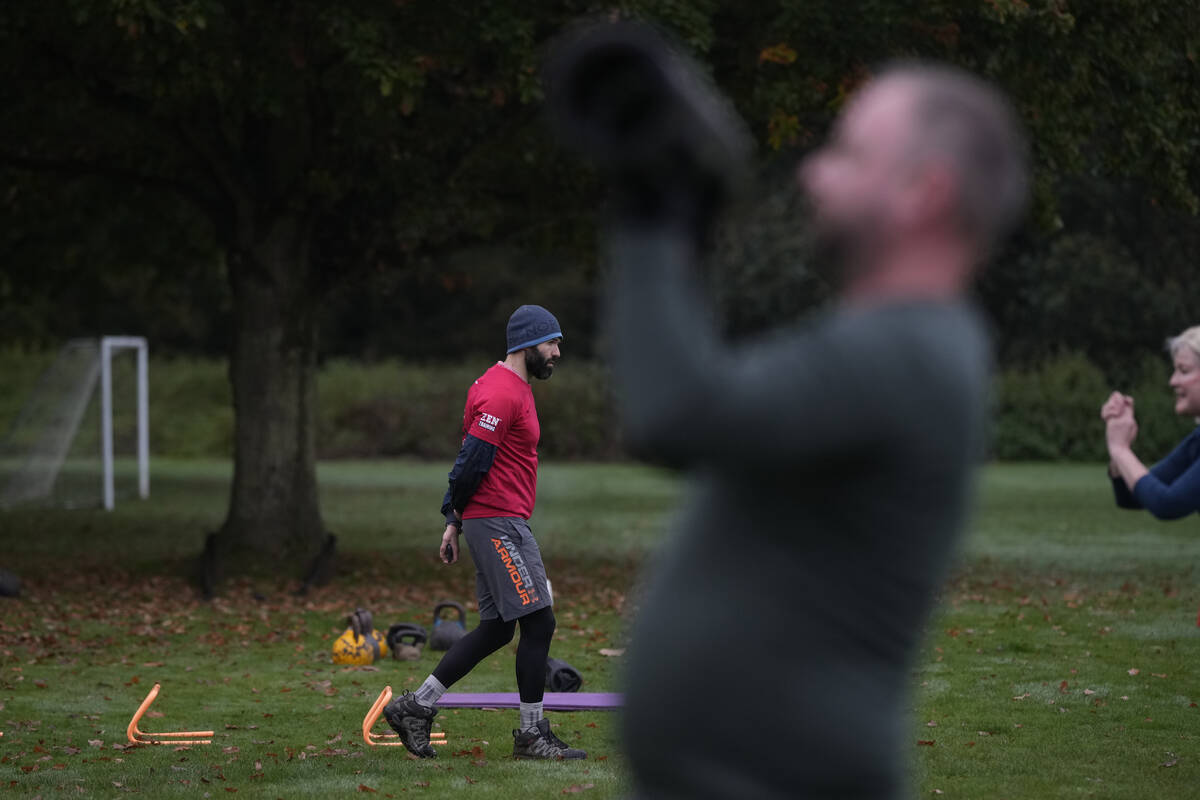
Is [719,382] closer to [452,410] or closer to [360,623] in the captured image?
[360,623]

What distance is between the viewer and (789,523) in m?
2.06

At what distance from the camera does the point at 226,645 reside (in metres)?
11.6

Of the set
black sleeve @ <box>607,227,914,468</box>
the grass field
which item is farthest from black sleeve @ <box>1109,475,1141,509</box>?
black sleeve @ <box>607,227,914,468</box>

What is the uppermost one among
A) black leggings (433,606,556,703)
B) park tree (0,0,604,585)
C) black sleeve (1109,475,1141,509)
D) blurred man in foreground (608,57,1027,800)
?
park tree (0,0,604,585)

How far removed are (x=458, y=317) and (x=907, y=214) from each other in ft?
192

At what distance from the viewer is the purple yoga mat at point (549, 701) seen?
27.7 feet

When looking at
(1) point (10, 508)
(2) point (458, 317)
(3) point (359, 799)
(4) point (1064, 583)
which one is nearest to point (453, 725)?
(3) point (359, 799)

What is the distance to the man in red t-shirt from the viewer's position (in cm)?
722

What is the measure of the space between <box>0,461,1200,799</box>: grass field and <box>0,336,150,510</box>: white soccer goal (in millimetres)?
4699

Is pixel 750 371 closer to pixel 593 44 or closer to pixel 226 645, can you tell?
pixel 593 44

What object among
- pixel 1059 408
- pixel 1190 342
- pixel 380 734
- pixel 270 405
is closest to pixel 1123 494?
pixel 1190 342

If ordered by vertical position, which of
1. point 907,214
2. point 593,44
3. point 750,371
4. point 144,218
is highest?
point 144,218

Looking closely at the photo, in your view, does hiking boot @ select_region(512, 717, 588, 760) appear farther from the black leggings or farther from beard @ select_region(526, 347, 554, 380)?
beard @ select_region(526, 347, 554, 380)

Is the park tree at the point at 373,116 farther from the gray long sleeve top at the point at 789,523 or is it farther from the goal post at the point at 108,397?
the gray long sleeve top at the point at 789,523
